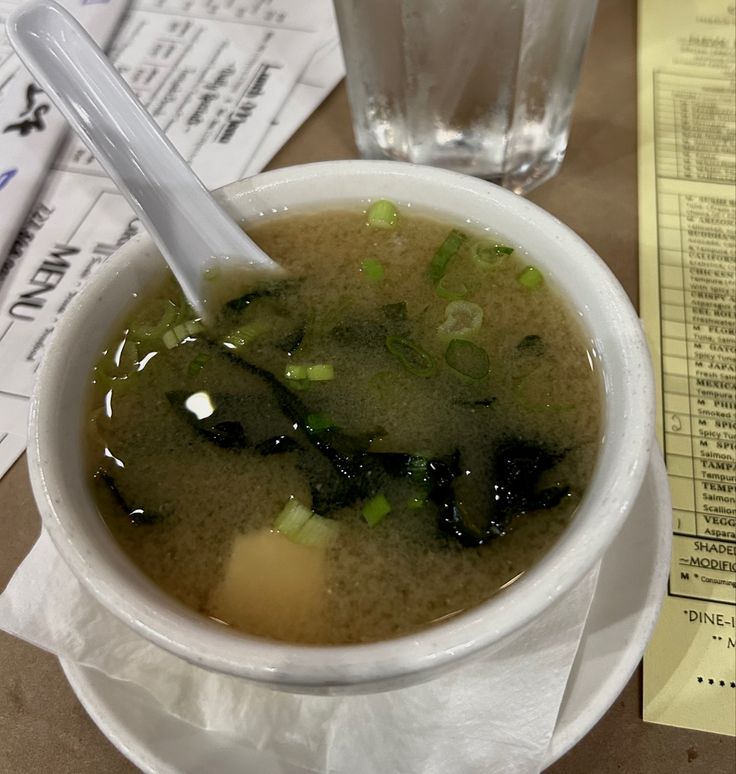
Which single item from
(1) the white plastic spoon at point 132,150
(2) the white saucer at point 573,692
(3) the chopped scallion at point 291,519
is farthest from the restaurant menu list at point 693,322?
(1) the white plastic spoon at point 132,150

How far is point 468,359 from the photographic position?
939mm

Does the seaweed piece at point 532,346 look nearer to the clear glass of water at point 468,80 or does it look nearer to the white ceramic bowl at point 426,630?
the white ceramic bowl at point 426,630

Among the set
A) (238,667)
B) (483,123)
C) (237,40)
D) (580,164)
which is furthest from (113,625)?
(237,40)

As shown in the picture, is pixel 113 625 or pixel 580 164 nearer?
pixel 113 625

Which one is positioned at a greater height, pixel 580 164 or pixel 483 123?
pixel 483 123

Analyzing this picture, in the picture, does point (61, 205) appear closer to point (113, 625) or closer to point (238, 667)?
point (113, 625)

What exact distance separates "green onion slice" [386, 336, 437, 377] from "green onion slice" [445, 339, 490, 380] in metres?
0.03

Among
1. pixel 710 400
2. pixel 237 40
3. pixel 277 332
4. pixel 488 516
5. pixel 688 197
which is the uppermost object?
pixel 237 40

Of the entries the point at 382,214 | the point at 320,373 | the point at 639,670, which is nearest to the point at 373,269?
the point at 382,214

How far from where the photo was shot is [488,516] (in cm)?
82

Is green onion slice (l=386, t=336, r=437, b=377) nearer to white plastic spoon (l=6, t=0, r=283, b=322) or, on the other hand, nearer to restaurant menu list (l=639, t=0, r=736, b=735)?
white plastic spoon (l=6, t=0, r=283, b=322)

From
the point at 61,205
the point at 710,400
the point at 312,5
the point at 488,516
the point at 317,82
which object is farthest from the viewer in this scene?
the point at 312,5

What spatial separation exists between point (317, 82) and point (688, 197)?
34.3 inches

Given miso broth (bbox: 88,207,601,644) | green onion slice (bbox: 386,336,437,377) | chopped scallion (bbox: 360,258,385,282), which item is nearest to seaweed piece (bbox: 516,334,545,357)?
miso broth (bbox: 88,207,601,644)
